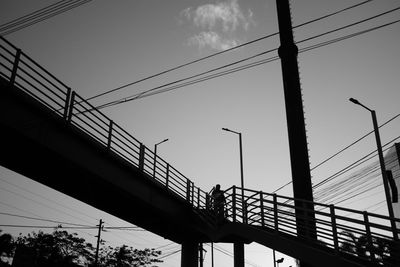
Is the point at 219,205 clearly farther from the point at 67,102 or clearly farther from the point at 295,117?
the point at 67,102

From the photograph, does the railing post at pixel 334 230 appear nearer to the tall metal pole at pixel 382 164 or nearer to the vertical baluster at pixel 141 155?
the tall metal pole at pixel 382 164

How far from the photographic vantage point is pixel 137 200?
55.7ft

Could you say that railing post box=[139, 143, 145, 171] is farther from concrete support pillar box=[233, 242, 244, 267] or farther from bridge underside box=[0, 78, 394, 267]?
concrete support pillar box=[233, 242, 244, 267]

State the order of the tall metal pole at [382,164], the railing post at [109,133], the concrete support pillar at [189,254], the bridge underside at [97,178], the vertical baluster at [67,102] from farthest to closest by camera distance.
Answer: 1. the concrete support pillar at [189,254]
2. the tall metal pole at [382,164]
3. the railing post at [109,133]
4. the vertical baluster at [67,102]
5. the bridge underside at [97,178]

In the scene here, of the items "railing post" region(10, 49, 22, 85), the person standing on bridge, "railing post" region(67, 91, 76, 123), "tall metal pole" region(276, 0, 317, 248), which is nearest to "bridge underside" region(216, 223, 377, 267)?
the person standing on bridge

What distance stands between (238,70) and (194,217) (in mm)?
7953

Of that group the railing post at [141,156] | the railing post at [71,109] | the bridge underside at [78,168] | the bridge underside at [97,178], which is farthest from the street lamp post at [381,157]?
the railing post at [71,109]

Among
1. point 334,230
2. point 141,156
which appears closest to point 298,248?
point 334,230

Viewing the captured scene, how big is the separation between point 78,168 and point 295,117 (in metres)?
9.79

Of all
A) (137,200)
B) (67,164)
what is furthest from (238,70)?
(67,164)

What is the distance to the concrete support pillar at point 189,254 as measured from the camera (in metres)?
21.0

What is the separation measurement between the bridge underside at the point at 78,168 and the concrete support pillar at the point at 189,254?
1.03m

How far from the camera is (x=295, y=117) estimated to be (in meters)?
17.0

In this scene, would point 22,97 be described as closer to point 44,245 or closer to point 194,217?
point 194,217
